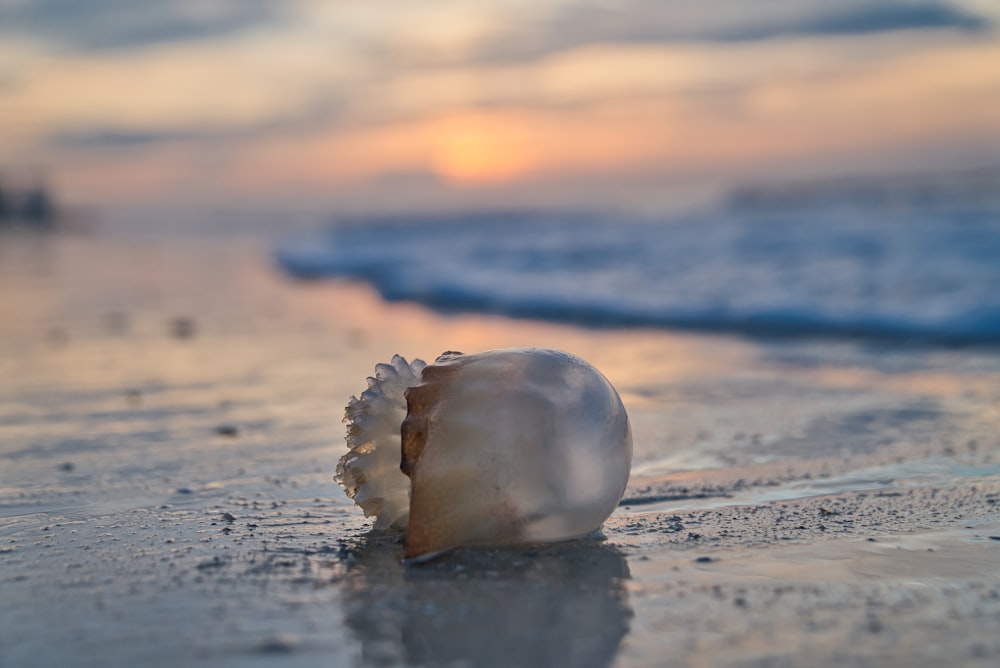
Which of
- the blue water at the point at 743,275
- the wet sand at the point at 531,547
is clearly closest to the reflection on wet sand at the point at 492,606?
the wet sand at the point at 531,547

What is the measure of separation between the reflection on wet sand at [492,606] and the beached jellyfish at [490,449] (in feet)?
0.20

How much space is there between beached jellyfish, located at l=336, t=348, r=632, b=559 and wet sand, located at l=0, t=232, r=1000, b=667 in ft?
0.30

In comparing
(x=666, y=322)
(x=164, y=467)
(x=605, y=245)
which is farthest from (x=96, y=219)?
(x=164, y=467)

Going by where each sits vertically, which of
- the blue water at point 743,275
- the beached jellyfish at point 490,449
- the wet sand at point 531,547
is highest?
the beached jellyfish at point 490,449

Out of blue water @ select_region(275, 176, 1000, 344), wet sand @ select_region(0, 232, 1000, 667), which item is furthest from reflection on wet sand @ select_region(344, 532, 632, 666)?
blue water @ select_region(275, 176, 1000, 344)

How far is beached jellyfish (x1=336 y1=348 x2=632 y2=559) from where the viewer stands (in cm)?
208

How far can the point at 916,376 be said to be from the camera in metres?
4.81

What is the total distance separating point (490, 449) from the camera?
2074 mm

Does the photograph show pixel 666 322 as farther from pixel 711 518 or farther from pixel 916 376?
pixel 711 518

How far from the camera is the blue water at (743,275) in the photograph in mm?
6695

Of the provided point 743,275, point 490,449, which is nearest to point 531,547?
point 490,449

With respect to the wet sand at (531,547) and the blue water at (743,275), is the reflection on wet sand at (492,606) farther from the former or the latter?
the blue water at (743,275)

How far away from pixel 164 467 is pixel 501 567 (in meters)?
1.49

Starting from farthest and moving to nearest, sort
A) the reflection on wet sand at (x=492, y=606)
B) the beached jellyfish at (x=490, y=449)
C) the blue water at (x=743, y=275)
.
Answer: the blue water at (x=743, y=275)
the beached jellyfish at (x=490, y=449)
the reflection on wet sand at (x=492, y=606)
